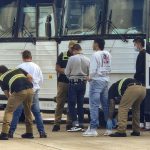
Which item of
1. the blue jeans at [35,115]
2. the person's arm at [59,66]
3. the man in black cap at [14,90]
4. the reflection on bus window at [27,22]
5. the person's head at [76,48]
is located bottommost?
the blue jeans at [35,115]

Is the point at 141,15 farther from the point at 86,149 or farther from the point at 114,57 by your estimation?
the point at 86,149

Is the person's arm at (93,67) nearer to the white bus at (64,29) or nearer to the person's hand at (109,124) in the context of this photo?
the person's hand at (109,124)

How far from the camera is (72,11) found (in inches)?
648

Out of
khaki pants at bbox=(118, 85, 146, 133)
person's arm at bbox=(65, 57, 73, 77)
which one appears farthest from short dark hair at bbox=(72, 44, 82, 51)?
khaki pants at bbox=(118, 85, 146, 133)

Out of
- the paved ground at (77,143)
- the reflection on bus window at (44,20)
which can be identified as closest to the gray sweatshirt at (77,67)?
the paved ground at (77,143)

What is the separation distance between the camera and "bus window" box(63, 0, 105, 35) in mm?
16078

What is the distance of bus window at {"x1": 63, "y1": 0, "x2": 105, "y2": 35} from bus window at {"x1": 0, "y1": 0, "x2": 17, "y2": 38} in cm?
179

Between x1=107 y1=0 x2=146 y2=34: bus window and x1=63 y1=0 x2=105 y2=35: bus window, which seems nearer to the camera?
x1=107 y1=0 x2=146 y2=34: bus window

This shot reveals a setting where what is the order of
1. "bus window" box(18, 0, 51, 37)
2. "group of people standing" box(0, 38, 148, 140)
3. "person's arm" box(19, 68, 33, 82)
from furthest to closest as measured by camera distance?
"bus window" box(18, 0, 51, 37) < "person's arm" box(19, 68, 33, 82) < "group of people standing" box(0, 38, 148, 140)

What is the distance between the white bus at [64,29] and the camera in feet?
51.3

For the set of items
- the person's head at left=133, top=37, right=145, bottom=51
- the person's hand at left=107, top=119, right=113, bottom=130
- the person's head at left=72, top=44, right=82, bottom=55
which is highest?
the person's head at left=133, top=37, right=145, bottom=51

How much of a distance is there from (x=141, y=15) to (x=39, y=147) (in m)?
4.51

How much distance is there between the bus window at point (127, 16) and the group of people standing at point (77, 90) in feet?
2.15

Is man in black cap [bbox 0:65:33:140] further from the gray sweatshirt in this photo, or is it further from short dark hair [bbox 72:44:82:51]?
short dark hair [bbox 72:44:82:51]
